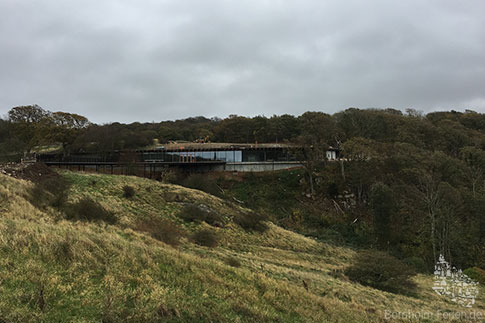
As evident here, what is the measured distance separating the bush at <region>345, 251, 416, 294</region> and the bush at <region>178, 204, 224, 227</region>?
11.6 meters

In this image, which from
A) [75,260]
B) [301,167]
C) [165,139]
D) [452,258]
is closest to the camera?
[75,260]

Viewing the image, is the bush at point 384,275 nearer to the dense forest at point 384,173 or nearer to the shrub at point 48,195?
the dense forest at point 384,173

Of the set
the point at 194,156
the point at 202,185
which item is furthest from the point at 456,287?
the point at 194,156

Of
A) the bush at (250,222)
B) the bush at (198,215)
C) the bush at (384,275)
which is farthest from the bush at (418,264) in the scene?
the bush at (198,215)

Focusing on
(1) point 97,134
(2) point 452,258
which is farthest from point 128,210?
(1) point 97,134

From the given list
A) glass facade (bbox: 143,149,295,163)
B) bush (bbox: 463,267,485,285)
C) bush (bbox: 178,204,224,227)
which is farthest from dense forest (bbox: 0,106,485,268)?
bush (bbox: 178,204,224,227)

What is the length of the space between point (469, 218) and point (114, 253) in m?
32.5

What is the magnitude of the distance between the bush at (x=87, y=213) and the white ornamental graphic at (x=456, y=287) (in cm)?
2074

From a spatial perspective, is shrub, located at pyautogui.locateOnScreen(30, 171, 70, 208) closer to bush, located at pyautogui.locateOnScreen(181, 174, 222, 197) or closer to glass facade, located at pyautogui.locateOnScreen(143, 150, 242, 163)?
bush, located at pyautogui.locateOnScreen(181, 174, 222, 197)

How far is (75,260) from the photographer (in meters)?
→ 8.38

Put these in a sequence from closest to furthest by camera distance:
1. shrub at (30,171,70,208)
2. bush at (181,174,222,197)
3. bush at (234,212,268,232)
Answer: shrub at (30,171,70,208), bush at (234,212,268,232), bush at (181,174,222,197)

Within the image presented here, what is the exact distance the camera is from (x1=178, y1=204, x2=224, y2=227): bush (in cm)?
2328

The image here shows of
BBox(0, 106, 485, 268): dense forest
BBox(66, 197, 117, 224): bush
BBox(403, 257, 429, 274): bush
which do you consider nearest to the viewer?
BBox(66, 197, 117, 224): bush

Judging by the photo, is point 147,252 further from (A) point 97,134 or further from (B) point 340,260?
(A) point 97,134
